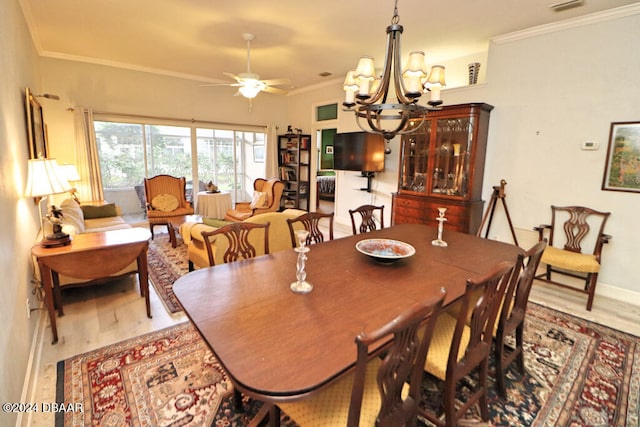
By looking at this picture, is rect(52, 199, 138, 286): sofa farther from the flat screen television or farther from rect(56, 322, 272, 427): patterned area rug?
the flat screen television

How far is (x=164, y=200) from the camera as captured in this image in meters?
5.36

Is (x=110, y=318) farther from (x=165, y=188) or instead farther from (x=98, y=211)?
(x=165, y=188)

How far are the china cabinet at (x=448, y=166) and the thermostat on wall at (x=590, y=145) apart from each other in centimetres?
103

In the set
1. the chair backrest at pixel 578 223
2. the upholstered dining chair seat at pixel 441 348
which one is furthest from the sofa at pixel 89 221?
the chair backrest at pixel 578 223

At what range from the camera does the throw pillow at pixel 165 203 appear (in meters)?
5.28

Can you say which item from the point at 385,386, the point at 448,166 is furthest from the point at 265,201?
the point at 385,386

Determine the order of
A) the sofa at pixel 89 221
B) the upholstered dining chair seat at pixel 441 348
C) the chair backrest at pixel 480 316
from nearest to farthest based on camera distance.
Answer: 1. the chair backrest at pixel 480 316
2. the upholstered dining chair seat at pixel 441 348
3. the sofa at pixel 89 221

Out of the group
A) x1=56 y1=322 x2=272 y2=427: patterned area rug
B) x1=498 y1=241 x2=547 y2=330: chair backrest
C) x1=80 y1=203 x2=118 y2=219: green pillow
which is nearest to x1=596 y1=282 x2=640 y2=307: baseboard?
x1=498 y1=241 x2=547 y2=330: chair backrest

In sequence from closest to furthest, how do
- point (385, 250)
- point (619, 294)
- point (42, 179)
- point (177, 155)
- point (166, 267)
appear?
point (385, 250), point (42, 179), point (619, 294), point (166, 267), point (177, 155)

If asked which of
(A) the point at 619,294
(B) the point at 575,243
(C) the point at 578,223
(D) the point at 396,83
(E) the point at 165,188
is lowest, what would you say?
(A) the point at 619,294

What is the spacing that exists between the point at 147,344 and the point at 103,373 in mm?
345

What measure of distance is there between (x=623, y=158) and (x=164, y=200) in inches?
246

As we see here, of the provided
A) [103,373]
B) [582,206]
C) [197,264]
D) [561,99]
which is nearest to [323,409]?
[103,373]

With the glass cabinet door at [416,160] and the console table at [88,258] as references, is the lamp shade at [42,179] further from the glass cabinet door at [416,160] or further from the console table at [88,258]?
the glass cabinet door at [416,160]
